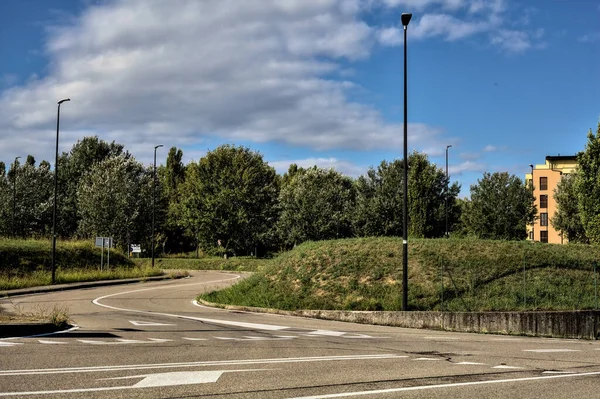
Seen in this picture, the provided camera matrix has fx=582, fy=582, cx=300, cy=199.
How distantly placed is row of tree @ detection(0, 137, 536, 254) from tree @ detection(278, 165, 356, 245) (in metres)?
0.13

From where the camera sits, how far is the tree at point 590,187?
38.5m

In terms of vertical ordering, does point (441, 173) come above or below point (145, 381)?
above

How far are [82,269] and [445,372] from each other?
36456mm

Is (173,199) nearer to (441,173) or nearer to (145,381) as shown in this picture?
(441,173)

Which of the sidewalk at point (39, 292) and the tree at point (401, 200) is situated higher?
the tree at point (401, 200)

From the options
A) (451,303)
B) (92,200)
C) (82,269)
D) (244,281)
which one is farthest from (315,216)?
(451,303)

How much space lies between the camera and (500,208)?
2381 inches

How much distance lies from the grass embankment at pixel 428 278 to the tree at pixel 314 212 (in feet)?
137

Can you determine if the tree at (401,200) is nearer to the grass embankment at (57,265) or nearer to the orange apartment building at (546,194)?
the grass embankment at (57,265)

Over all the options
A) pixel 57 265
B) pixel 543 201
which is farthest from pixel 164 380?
pixel 543 201

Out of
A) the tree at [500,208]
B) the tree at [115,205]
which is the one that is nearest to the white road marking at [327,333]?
the tree at [500,208]

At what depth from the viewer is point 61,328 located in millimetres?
14516

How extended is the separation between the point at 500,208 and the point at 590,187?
21199mm

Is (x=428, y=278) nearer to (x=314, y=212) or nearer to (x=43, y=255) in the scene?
(x=43, y=255)
